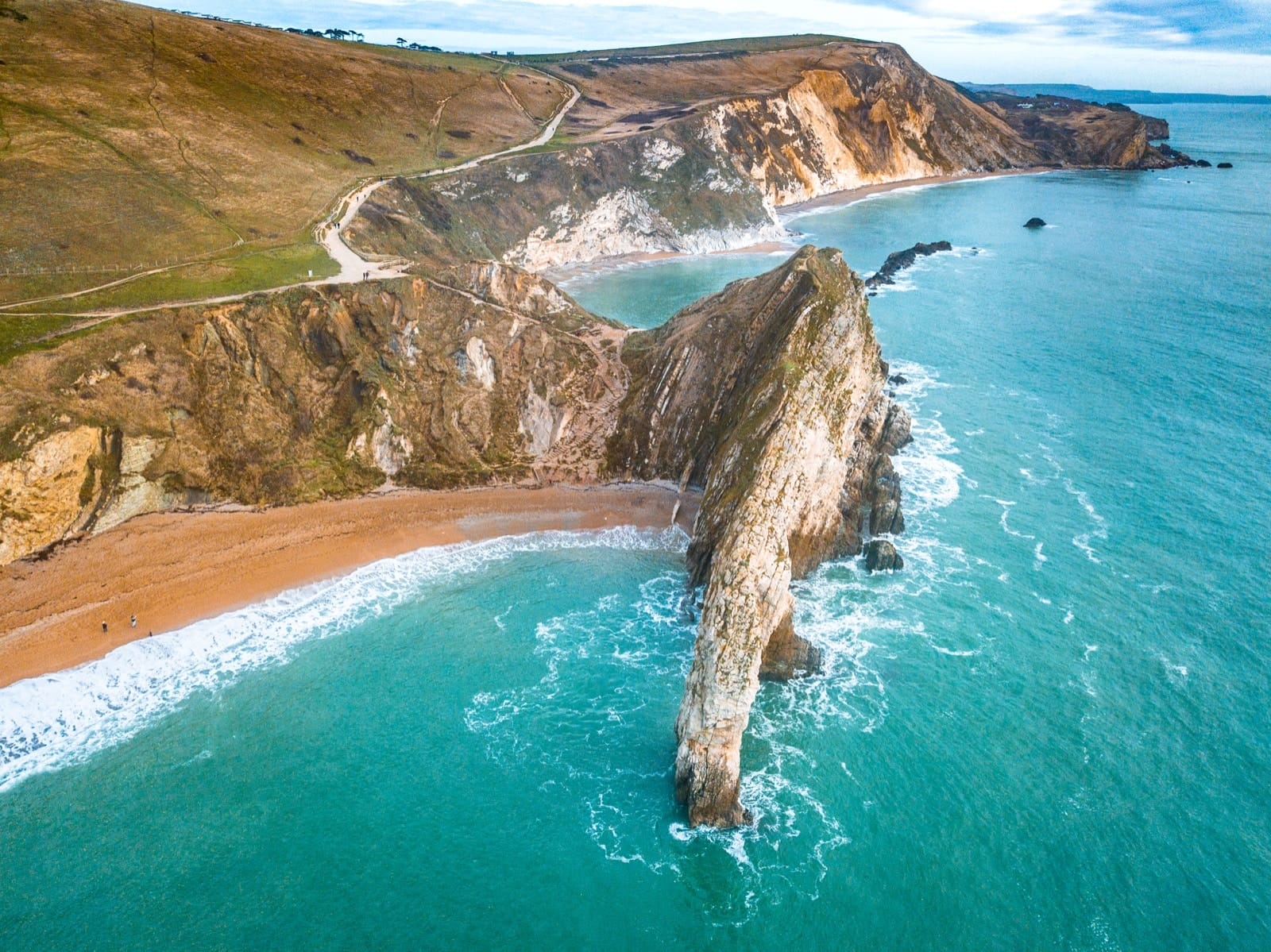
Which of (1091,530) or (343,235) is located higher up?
(343,235)

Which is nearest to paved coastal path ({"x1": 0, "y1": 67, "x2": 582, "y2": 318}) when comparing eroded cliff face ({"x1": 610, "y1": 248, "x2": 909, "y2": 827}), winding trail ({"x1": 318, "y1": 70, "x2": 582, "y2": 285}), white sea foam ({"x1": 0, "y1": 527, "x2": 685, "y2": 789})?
winding trail ({"x1": 318, "y1": 70, "x2": 582, "y2": 285})

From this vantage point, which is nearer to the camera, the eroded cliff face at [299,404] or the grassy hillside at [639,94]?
the eroded cliff face at [299,404]

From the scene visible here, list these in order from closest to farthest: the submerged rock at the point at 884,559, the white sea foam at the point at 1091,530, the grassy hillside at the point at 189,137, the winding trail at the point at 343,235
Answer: the submerged rock at the point at 884,559 → the white sea foam at the point at 1091,530 → the grassy hillside at the point at 189,137 → the winding trail at the point at 343,235

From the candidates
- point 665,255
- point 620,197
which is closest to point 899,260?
point 665,255

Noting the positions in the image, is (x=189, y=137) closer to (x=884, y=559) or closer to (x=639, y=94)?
(x=884, y=559)

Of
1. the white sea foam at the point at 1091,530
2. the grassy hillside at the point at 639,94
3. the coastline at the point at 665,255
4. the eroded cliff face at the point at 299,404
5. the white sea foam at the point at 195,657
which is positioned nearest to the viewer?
the white sea foam at the point at 195,657

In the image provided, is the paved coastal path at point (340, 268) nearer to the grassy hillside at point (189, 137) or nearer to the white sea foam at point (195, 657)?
the grassy hillside at point (189, 137)

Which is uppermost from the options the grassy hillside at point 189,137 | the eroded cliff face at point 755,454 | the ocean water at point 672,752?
the grassy hillside at point 189,137

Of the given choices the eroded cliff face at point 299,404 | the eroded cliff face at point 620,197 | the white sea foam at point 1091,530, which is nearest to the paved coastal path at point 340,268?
the eroded cliff face at point 620,197
